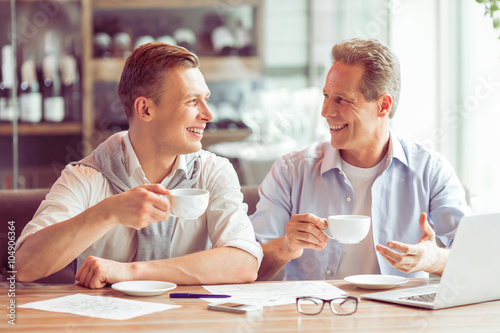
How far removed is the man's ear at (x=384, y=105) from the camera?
2.26 meters

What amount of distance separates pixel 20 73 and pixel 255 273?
2792mm

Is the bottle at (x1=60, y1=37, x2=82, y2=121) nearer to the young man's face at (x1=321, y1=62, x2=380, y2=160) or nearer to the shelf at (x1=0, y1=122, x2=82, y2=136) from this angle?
the shelf at (x1=0, y1=122, x2=82, y2=136)

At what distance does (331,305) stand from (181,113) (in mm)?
851

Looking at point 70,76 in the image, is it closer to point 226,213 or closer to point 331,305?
point 226,213

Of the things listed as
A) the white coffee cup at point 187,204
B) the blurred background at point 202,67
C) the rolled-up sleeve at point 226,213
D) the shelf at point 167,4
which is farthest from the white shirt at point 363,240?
the shelf at point 167,4

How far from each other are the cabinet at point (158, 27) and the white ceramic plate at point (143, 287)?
2.56 meters

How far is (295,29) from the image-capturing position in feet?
13.4

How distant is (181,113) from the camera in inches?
79.2

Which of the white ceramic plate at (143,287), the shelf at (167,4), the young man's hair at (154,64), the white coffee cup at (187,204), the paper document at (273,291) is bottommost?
the paper document at (273,291)

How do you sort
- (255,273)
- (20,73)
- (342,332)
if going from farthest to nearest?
(20,73) → (255,273) → (342,332)

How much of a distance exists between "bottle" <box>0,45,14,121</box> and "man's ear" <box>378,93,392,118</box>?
2609 millimetres

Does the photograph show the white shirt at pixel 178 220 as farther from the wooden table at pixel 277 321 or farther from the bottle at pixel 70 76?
the bottle at pixel 70 76

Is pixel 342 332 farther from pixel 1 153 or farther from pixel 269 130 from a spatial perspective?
pixel 1 153

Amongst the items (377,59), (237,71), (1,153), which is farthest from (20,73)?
(377,59)
